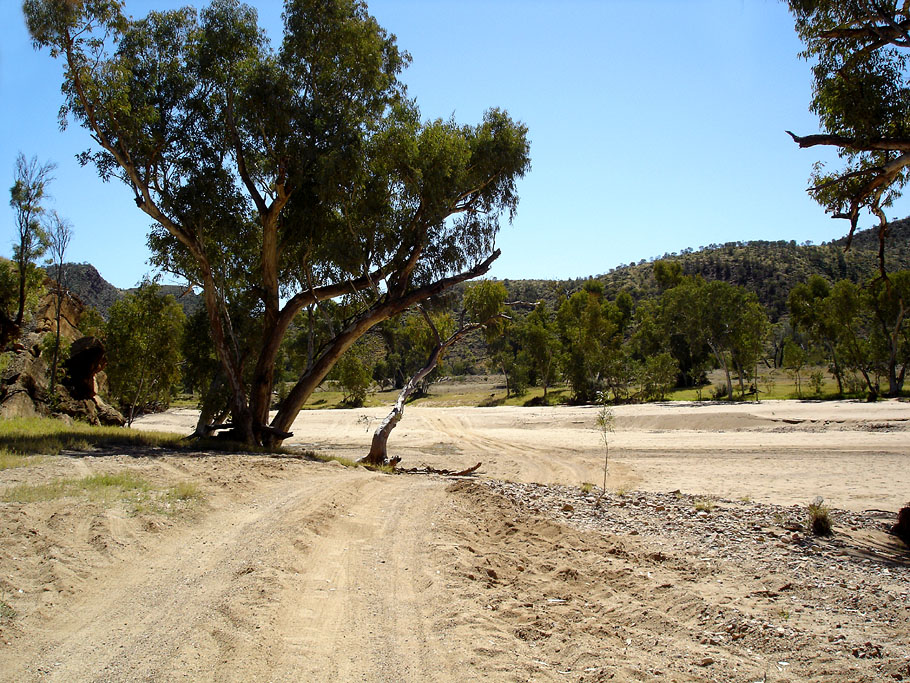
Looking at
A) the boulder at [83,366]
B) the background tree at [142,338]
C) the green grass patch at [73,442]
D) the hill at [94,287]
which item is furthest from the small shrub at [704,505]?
the hill at [94,287]

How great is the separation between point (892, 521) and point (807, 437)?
17392 millimetres

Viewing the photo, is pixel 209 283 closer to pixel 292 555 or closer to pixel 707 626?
pixel 292 555

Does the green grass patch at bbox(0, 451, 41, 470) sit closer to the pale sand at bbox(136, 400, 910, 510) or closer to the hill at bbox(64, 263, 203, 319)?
the pale sand at bbox(136, 400, 910, 510)

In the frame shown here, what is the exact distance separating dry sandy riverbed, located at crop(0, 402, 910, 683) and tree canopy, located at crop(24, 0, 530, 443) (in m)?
7.43

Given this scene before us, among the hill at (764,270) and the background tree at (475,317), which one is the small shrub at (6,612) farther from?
the hill at (764,270)

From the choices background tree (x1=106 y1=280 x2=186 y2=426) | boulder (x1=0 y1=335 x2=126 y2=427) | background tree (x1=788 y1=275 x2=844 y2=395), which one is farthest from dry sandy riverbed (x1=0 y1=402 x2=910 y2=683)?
background tree (x1=788 y1=275 x2=844 y2=395)

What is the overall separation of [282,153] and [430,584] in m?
14.7

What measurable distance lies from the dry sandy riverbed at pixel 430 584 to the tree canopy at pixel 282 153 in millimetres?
7434

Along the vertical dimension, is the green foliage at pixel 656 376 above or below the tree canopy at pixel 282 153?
below

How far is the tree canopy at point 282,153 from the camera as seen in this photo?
16.3 metres

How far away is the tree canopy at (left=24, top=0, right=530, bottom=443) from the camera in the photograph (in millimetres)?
16266

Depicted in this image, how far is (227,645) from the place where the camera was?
4.64m

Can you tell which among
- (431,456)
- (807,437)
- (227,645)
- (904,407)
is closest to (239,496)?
(227,645)

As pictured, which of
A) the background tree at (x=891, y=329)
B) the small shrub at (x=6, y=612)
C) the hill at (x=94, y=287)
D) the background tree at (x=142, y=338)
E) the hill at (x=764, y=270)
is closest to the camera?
the small shrub at (x=6, y=612)
